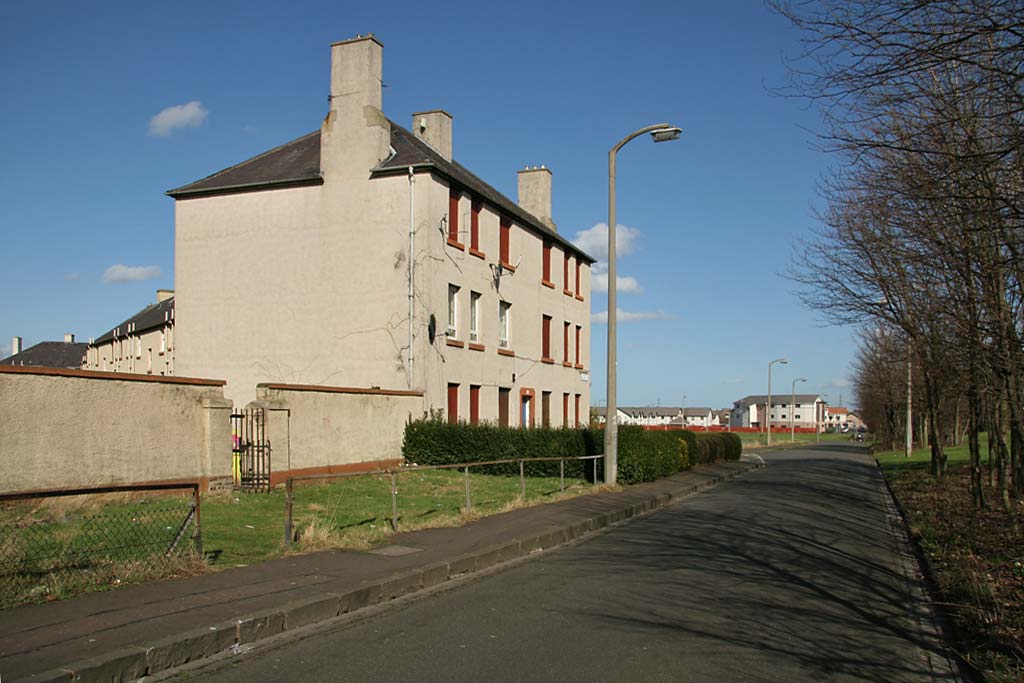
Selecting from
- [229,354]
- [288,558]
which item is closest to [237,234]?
[229,354]

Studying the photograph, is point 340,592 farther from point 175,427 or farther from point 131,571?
point 175,427

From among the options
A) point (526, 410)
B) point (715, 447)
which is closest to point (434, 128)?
point (526, 410)

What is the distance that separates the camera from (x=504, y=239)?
102 feet

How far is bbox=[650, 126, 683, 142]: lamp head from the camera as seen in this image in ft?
58.5

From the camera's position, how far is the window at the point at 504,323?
1221 inches

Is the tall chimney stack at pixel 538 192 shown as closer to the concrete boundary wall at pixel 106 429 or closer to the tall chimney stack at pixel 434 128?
the tall chimney stack at pixel 434 128

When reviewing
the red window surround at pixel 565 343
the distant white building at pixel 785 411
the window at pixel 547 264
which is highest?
the window at pixel 547 264

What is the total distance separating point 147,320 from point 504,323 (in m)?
26.6

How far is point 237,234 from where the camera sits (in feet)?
89.6

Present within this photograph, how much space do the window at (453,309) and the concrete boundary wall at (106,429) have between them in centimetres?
1205

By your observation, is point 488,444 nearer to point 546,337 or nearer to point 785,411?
point 546,337

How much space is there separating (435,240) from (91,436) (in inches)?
545

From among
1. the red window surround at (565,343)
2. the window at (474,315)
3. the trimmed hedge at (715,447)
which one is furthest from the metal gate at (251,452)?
the red window surround at (565,343)

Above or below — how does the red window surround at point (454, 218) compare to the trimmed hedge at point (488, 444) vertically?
above
